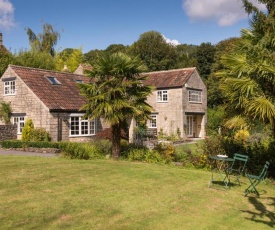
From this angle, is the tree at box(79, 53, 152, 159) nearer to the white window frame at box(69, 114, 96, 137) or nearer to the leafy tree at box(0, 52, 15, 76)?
the white window frame at box(69, 114, 96, 137)

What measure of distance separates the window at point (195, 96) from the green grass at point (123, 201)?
79.3 ft

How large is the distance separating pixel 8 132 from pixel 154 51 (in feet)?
143

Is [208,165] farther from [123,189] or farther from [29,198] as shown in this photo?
[29,198]

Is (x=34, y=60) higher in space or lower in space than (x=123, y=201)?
higher

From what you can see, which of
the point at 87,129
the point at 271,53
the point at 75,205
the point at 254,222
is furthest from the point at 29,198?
the point at 87,129

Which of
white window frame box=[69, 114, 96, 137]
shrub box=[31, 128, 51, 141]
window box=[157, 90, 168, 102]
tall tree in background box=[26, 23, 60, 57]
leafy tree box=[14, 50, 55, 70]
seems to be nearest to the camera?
shrub box=[31, 128, 51, 141]

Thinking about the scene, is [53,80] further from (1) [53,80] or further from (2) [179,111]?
(2) [179,111]

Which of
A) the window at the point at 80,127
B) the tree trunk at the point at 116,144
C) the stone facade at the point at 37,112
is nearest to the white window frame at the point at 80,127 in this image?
the window at the point at 80,127

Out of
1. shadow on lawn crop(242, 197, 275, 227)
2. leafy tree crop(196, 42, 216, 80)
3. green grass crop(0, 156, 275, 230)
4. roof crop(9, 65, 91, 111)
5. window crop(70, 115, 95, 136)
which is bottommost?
shadow on lawn crop(242, 197, 275, 227)

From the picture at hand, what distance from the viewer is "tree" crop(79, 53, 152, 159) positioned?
1705cm

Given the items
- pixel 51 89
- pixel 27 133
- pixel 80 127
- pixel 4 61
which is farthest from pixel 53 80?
pixel 4 61

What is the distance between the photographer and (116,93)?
17.6m

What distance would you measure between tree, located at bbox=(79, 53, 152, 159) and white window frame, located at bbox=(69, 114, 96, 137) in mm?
10311

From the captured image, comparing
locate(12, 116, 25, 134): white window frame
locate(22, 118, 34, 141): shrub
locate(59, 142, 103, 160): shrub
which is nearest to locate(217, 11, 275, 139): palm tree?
locate(59, 142, 103, 160): shrub
